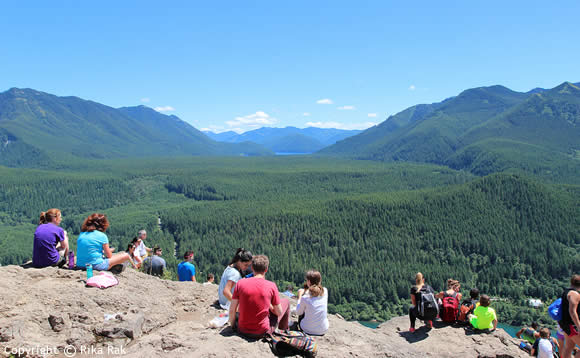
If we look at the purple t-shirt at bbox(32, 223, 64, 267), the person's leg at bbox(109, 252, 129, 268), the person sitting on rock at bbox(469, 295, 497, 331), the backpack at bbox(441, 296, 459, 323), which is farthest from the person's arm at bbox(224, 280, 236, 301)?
the person sitting on rock at bbox(469, 295, 497, 331)

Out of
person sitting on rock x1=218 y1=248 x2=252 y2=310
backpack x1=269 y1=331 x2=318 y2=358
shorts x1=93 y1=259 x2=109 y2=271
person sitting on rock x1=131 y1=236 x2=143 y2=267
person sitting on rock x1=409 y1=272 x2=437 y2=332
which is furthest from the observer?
person sitting on rock x1=131 y1=236 x2=143 y2=267

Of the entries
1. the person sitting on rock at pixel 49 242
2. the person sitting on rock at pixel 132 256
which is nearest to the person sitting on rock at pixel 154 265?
the person sitting on rock at pixel 132 256

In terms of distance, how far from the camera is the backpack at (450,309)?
16.2m

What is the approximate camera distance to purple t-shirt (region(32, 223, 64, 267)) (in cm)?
1463

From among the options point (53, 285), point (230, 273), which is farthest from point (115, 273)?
point (230, 273)

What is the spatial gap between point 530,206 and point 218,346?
17742 cm

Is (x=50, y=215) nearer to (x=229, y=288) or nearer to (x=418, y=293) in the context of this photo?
(x=229, y=288)

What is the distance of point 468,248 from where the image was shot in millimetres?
127062

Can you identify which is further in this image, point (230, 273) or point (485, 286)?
point (485, 286)

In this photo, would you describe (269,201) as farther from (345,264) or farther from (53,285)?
(53,285)

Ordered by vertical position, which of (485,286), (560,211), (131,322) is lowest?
(485,286)

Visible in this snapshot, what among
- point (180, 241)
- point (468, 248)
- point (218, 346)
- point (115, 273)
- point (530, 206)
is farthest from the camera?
point (530, 206)

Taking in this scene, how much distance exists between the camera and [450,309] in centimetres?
1627

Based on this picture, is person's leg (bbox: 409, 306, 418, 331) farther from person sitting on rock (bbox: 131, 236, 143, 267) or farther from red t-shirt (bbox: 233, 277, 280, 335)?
person sitting on rock (bbox: 131, 236, 143, 267)
